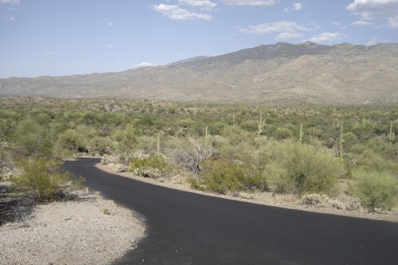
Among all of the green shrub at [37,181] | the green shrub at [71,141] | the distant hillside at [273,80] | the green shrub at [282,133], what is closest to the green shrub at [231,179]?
the green shrub at [37,181]

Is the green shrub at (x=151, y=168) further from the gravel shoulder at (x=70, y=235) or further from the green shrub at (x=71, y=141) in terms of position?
the green shrub at (x=71, y=141)

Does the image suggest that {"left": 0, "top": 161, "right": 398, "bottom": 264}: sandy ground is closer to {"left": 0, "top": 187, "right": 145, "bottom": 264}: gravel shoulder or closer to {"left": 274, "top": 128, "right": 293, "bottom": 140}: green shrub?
{"left": 0, "top": 187, "right": 145, "bottom": 264}: gravel shoulder

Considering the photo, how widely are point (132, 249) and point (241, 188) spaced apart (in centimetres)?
1282

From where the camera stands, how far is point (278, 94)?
126 meters

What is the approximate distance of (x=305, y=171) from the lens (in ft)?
70.6

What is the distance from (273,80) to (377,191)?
429 feet

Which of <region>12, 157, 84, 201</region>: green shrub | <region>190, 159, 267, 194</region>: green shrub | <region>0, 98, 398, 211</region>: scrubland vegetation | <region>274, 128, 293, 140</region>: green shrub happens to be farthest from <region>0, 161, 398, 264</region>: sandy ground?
<region>274, 128, 293, 140</region>: green shrub

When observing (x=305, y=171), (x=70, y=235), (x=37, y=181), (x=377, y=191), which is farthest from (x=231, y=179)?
(x=70, y=235)

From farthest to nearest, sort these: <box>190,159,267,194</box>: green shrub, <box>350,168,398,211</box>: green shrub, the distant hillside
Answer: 1. the distant hillside
2. <box>190,159,267,194</box>: green shrub
3. <box>350,168,398,211</box>: green shrub

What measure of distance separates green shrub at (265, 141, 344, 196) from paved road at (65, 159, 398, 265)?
12.6ft

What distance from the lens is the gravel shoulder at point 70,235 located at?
9891 mm

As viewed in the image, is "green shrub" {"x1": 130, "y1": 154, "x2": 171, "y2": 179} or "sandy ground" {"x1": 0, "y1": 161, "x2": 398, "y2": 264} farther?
"green shrub" {"x1": 130, "y1": 154, "x2": 171, "y2": 179}

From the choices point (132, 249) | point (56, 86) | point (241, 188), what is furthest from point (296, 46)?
point (132, 249)

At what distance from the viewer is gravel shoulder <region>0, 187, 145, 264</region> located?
989cm
